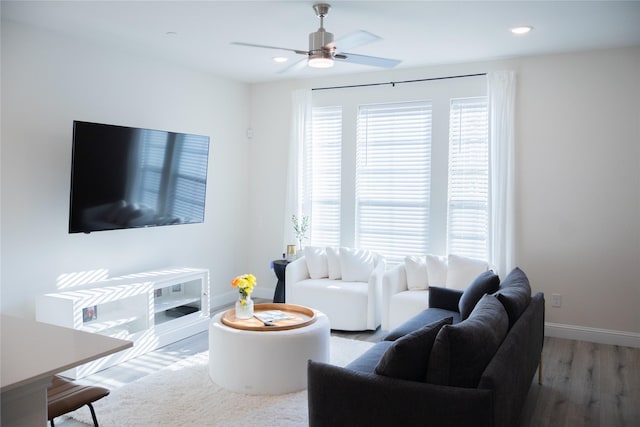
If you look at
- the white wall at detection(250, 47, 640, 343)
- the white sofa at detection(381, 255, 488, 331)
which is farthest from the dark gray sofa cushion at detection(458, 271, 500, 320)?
the white wall at detection(250, 47, 640, 343)

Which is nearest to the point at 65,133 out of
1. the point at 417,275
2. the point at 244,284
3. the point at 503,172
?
the point at 244,284

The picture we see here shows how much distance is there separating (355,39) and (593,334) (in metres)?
3.62

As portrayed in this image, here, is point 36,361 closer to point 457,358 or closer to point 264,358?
point 457,358

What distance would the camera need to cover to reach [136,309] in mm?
4559

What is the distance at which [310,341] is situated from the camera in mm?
3709

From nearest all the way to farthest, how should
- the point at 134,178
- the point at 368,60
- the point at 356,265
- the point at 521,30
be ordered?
the point at 368,60, the point at 521,30, the point at 134,178, the point at 356,265

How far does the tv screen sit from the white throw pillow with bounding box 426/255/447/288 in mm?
2505

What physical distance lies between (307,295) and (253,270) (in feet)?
5.24

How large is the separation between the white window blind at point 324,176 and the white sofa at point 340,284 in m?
0.47

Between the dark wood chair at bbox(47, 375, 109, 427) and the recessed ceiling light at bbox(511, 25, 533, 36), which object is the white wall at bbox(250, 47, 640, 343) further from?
the dark wood chair at bbox(47, 375, 109, 427)

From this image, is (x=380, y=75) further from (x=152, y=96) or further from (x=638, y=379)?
(x=638, y=379)

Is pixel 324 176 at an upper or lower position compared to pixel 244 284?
upper

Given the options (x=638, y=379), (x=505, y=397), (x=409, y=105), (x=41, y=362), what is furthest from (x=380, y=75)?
(x=41, y=362)

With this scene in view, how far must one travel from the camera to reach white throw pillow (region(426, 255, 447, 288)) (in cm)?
505
